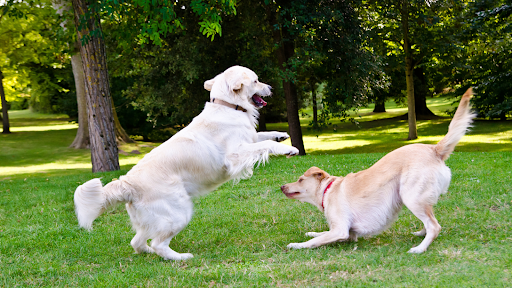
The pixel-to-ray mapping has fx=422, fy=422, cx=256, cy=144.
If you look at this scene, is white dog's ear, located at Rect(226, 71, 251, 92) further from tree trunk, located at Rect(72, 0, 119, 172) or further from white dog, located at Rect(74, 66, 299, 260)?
tree trunk, located at Rect(72, 0, 119, 172)

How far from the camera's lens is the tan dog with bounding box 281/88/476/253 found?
4289mm

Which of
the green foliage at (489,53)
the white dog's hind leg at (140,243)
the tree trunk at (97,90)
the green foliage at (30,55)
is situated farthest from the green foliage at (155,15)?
the green foliage at (30,55)

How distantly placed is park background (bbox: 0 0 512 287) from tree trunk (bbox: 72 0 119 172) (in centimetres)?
37

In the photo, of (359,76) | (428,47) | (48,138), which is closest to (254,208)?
(359,76)

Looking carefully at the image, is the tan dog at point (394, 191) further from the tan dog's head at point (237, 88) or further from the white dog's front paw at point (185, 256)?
the tan dog's head at point (237, 88)

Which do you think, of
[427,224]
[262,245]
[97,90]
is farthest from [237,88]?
[97,90]

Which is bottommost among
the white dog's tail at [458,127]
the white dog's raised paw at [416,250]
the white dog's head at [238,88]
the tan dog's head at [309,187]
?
the white dog's raised paw at [416,250]

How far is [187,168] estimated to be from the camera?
4.86 metres

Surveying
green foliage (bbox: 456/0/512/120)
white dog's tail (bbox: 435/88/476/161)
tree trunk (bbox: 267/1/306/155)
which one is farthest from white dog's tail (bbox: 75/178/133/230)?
green foliage (bbox: 456/0/512/120)

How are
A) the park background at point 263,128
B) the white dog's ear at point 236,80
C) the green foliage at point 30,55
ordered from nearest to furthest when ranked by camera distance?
1. the park background at point 263,128
2. the white dog's ear at point 236,80
3. the green foliage at point 30,55

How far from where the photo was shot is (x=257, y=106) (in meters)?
5.58

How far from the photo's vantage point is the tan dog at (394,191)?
169 inches

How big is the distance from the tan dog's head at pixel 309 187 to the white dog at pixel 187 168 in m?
0.45

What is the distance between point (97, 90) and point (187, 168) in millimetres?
7684
